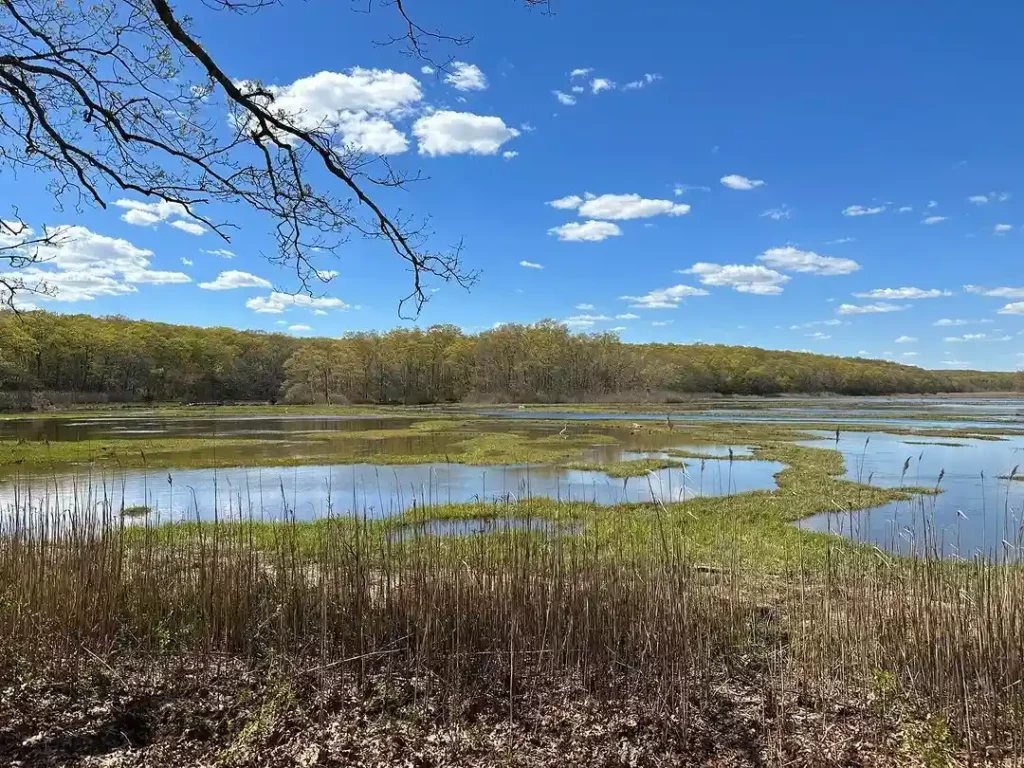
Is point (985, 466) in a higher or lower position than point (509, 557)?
lower

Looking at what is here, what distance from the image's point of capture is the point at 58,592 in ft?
16.0

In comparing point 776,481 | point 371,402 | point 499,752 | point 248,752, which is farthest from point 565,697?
point 371,402

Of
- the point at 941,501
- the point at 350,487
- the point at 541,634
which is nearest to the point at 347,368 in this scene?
the point at 350,487

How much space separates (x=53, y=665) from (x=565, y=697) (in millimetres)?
3578

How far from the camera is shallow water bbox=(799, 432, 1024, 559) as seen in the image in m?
7.39

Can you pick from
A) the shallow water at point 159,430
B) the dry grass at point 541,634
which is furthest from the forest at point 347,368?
the dry grass at point 541,634

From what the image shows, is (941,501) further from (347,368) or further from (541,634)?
(347,368)

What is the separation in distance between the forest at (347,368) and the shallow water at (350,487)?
214 ft

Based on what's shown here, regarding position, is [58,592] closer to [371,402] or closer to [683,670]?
[683,670]

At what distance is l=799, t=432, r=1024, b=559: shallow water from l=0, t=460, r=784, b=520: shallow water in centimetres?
321

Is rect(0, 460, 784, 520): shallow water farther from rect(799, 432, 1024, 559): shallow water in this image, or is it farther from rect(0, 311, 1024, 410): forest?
rect(0, 311, 1024, 410): forest

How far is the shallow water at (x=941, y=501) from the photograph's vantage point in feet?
24.2

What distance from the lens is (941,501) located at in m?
16.2

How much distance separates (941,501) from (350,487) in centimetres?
1559
